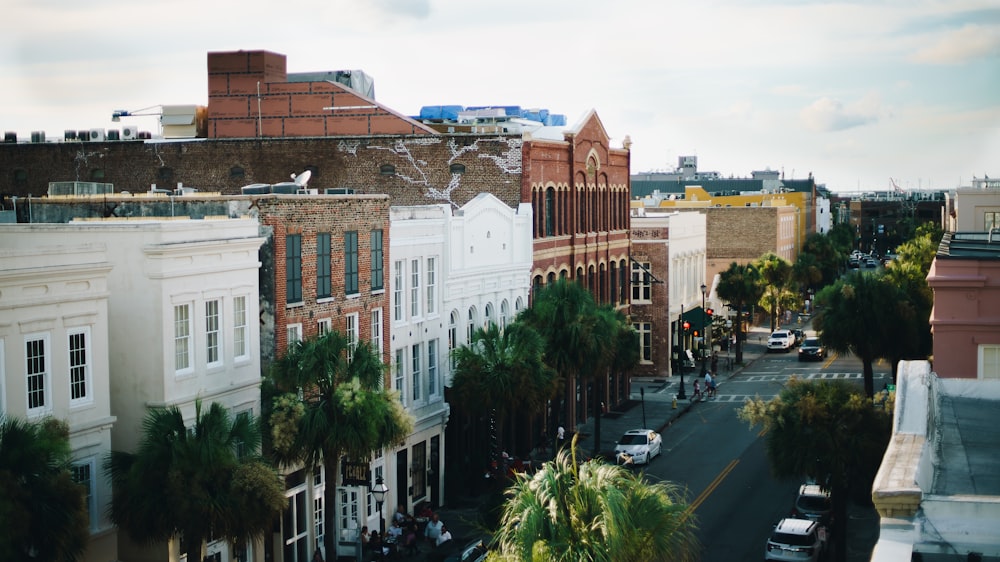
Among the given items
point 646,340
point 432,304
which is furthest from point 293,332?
point 646,340

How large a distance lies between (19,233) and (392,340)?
13.3 meters

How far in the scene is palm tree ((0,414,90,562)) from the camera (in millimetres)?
22484

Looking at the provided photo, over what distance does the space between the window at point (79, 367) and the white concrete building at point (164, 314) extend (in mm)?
393

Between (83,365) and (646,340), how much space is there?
51.2m

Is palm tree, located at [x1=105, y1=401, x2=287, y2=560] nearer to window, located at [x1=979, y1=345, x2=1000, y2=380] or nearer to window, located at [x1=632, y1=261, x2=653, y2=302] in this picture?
window, located at [x1=979, y1=345, x2=1000, y2=380]

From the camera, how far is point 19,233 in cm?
3111

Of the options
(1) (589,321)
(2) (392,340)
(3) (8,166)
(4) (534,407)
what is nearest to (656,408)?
(1) (589,321)

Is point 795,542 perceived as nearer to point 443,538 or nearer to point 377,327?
point 443,538

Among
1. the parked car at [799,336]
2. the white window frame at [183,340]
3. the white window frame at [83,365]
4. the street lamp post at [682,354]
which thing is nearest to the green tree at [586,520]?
the white window frame at [83,365]

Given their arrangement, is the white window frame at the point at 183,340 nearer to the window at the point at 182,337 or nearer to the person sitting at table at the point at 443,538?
the window at the point at 182,337

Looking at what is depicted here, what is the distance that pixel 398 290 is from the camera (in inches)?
1670

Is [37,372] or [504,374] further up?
[37,372]

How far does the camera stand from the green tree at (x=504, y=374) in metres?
43.0

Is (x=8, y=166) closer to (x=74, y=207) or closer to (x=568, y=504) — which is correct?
(x=74, y=207)
